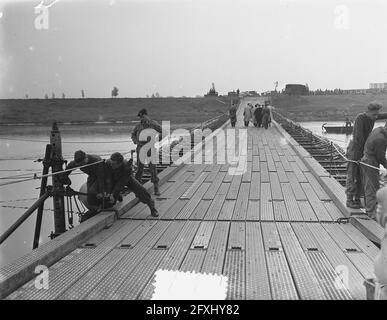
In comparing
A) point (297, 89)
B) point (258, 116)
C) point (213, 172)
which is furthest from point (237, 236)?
point (297, 89)

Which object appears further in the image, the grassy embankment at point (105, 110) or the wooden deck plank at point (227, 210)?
the grassy embankment at point (105, 110)

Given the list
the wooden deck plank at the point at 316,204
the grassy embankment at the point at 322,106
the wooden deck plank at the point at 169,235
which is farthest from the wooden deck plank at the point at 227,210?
the grassy embankment at the point at 322,106

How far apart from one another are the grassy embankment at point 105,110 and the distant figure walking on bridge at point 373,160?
5377cm

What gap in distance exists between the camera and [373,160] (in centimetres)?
700

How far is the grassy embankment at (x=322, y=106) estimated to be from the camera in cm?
6719

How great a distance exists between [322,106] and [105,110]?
3402 centimetres

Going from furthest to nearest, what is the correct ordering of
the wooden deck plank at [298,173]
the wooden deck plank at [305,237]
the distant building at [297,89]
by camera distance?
1. the distant building at [297,89]
2. the wooden deck plank at [298,173]
3. the wooden deck plank at [305,237]

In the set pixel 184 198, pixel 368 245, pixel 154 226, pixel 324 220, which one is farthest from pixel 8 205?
pixel 368 245

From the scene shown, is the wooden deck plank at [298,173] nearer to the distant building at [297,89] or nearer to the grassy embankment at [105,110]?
the grassy embankment at [105,110]

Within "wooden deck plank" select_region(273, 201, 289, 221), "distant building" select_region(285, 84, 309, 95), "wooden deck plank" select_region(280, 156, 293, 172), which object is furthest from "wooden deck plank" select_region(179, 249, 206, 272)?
"distant building" select_region(285, 84, 309, 95)

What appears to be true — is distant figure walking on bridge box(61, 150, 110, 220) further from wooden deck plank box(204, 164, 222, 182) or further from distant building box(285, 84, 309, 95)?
distant building box(285, 84, 309, 95)

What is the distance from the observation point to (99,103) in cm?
8419

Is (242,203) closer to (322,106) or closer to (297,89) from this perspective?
(322,106)

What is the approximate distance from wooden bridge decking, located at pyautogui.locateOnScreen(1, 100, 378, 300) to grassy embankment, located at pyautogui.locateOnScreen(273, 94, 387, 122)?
55487mm
